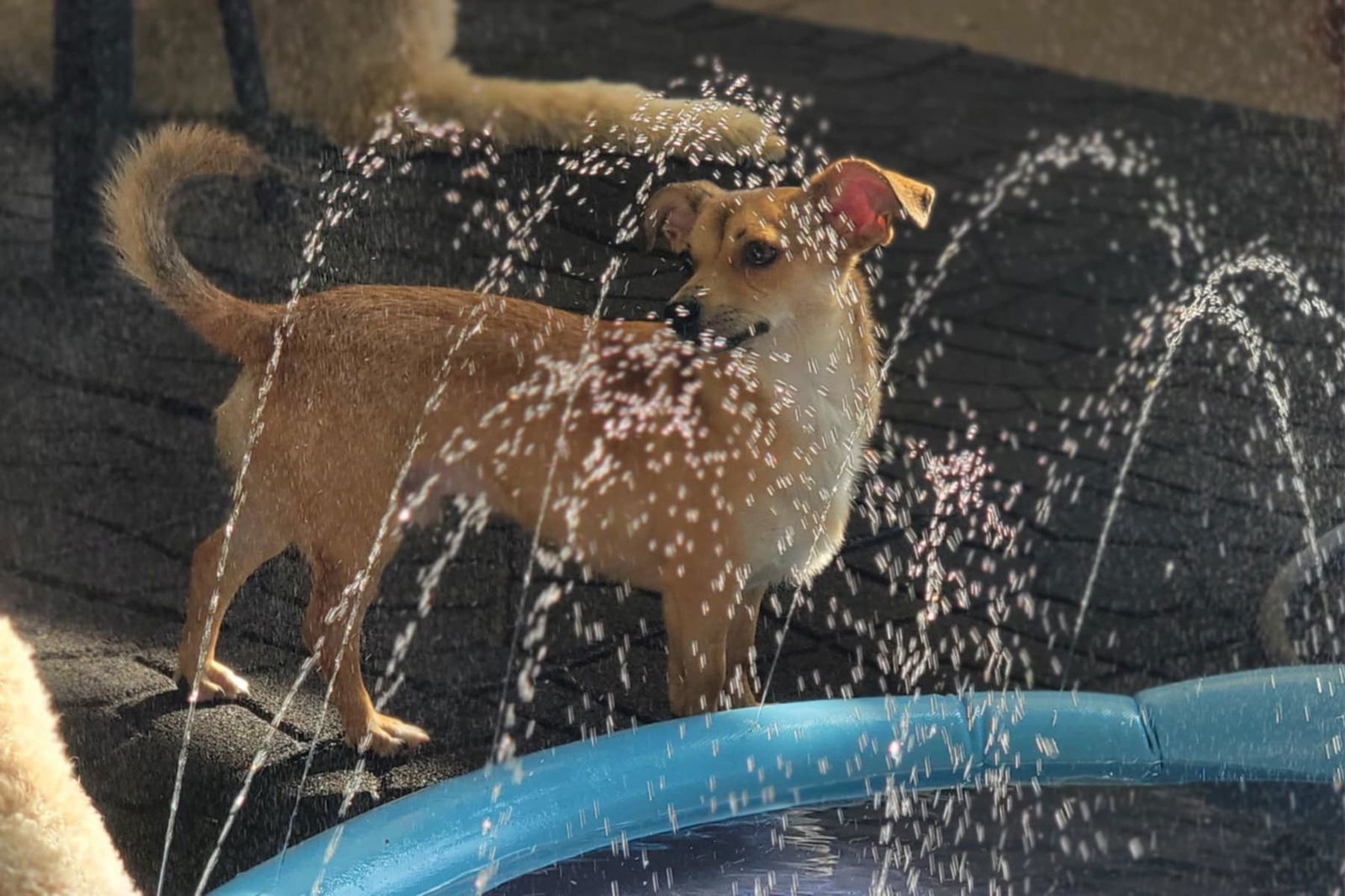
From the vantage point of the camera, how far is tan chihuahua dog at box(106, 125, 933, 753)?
1.88 meters

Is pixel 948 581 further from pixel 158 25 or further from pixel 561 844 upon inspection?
pixel 158 25

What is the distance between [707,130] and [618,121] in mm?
146

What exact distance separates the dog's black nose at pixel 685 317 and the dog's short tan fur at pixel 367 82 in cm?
A: 20

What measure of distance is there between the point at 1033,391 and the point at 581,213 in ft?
6.00

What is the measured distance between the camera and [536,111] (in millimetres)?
2275

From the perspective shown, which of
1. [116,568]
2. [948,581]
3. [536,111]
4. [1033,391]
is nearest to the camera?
[536,111]

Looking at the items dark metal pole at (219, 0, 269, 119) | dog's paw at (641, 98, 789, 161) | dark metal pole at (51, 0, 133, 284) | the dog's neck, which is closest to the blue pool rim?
the dog's neck

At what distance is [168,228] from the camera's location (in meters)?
2.07

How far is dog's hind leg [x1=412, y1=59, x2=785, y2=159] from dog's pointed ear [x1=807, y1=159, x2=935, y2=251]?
0.46ft

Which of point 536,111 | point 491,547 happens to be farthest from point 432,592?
point 536,111

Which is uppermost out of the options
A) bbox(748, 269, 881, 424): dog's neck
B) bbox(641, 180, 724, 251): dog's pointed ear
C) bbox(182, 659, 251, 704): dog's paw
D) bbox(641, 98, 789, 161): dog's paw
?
bbox(641, 98, 789, 161): dog's paw

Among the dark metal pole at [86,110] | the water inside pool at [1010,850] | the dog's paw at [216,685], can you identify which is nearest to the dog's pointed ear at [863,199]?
the water inside pool at [1010,850]

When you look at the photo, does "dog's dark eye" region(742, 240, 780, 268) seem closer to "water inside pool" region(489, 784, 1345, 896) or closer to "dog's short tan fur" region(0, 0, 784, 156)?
"dog's short tan fur" region(0, 0, 784, 156)

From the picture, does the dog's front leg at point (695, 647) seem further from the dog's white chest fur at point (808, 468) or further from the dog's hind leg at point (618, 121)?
the dog's hind leg at point (618, 121)
